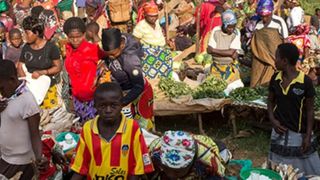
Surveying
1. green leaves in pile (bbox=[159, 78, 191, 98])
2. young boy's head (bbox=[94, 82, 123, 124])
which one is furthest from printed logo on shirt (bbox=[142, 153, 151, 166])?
green leaves in pile (bbox=[159, 78, 191, 98])

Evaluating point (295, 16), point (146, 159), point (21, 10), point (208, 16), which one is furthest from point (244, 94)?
point (21, 10)

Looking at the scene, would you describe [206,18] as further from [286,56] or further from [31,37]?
[286,56]

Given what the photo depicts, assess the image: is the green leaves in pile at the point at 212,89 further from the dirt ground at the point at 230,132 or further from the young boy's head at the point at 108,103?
the young boy's head at the point at 108,103

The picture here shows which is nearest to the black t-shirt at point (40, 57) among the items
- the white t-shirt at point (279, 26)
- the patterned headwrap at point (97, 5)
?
the white t-shirt at point (279, 26)

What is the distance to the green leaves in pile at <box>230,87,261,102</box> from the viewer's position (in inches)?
272

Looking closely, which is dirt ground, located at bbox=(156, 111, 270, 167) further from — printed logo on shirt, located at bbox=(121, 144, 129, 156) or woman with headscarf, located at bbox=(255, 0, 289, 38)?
printed logo on shirt, located at bbox=(121, 144, 129, 156)

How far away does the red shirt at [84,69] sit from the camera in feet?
17.5

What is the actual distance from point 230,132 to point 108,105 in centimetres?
424

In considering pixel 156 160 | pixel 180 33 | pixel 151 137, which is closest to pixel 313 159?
pixel 151 137

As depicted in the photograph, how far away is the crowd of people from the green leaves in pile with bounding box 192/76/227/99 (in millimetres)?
172

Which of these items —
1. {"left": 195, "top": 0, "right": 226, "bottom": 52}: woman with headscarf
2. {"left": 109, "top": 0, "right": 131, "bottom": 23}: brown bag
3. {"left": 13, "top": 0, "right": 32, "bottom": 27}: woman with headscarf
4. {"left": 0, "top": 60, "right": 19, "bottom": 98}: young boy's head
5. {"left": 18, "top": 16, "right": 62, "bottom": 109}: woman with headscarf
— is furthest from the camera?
{"left": 109, "top": 0, "right": 131, "bottom": 23}: brown bag

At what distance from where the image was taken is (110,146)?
132 inches

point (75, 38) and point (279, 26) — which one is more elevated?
point (75, 38)

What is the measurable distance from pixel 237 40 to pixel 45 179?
4.13 m
